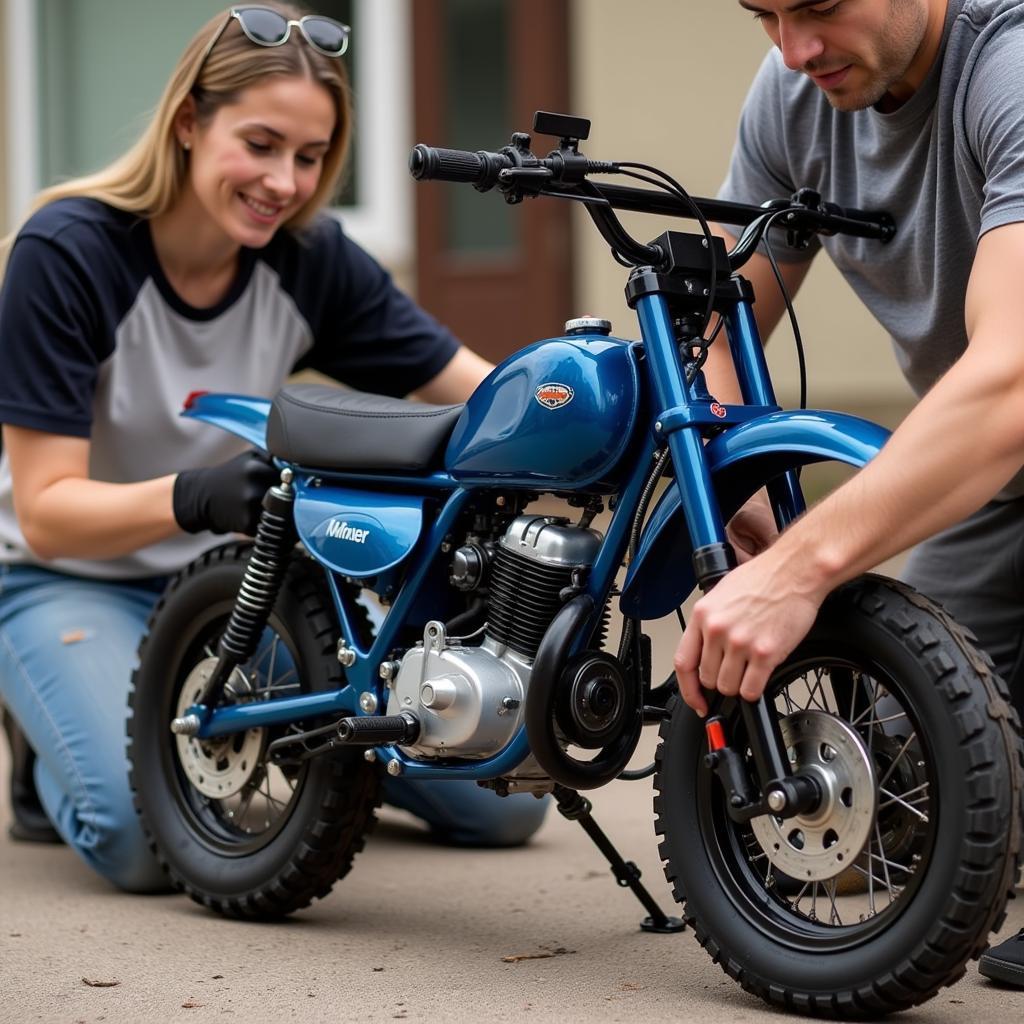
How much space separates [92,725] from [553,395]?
1.44 meters

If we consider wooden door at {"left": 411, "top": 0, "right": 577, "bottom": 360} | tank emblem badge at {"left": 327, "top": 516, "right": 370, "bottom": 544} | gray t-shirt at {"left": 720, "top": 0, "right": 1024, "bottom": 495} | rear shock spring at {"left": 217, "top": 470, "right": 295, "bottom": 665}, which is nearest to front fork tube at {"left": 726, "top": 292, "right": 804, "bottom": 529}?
gray t-shirt at {"left": 720, "top": 0, "right": 1024, "bottom": 495}

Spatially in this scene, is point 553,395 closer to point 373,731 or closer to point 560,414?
point 560,414

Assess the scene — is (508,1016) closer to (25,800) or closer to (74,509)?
(74,509)

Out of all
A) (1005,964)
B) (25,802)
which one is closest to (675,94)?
(25,802)

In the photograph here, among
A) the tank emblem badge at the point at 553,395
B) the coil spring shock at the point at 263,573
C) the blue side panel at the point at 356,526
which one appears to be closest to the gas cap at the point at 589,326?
the tank emblem badge at the point at 553,395

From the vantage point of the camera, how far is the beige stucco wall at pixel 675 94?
27.1 feet

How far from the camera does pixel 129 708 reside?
3537mm

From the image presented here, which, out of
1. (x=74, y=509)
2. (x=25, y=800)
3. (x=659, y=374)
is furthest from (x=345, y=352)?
(x=659, y=374)

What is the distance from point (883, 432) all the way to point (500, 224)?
6687 millimetres

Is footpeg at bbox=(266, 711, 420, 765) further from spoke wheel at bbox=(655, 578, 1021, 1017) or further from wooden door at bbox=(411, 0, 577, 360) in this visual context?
wooden door at bbox=(411, 0, 577, 360)

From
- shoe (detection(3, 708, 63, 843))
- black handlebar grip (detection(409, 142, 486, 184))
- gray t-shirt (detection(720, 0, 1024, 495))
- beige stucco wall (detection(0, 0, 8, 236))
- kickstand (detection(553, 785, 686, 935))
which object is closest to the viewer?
black handlebar grip (detection(409, 142, 486, 184))

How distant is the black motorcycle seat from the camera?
9.48 feet

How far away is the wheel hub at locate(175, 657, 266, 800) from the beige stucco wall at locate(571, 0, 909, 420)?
5170 mm

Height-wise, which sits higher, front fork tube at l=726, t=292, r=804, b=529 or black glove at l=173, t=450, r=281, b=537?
front fork tube at l=726, t=292, r=804, b=529
